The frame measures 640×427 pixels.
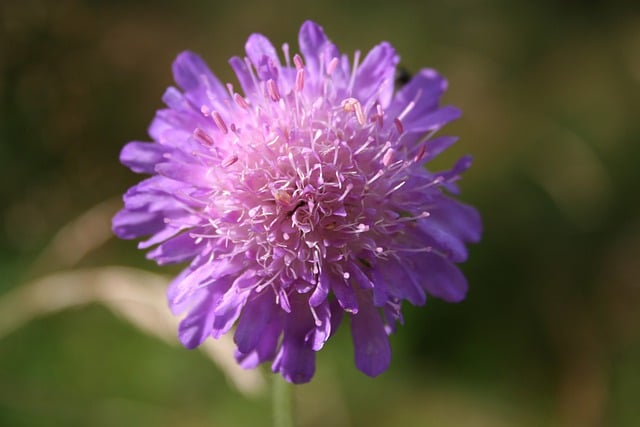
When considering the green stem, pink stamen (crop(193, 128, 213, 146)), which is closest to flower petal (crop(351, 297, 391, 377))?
the green stem

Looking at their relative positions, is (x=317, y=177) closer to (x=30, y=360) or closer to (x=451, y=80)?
(x=30, y=360)

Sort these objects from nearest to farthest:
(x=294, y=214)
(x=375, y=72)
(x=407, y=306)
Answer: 1. (x=294, y=214)
2. (x=375, y=72)
3. (x=407, y=306)

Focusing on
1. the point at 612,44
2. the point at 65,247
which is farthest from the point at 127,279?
the point at 612,44

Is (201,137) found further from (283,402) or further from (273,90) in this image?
(283,402)

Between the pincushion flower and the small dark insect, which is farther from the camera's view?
the small dark insect

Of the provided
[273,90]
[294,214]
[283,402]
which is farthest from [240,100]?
[283,402]

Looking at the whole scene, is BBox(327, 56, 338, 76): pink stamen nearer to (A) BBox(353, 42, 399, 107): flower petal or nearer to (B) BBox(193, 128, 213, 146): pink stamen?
(A) BBox(353, 42, 399, 107): flower petal
